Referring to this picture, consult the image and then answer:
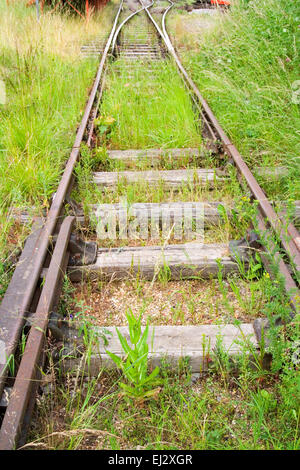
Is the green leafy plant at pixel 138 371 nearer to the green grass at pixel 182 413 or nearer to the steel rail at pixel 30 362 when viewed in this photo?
the green grass at pixel 182 413

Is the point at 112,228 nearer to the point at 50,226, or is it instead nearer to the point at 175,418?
the point at 50,226

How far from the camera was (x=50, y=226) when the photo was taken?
8.73 ft

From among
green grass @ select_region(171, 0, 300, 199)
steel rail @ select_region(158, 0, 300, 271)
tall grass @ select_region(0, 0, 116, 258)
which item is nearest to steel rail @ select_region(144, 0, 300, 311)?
steel rail @ select_region(158, 0, 300, 271)

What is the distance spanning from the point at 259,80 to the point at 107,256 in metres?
3.65

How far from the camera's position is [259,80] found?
515cm

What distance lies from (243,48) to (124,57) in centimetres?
259

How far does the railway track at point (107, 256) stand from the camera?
176 centimetres

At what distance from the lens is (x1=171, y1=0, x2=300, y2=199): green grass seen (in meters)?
4.02

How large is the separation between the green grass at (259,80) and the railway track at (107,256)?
382mm

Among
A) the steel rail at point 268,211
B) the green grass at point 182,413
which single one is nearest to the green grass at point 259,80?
the steel rail at point 268,211

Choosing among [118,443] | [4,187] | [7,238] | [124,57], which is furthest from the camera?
[124,57]

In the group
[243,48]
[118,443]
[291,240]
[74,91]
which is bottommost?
[118,443]

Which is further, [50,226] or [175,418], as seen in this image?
[50,226]
